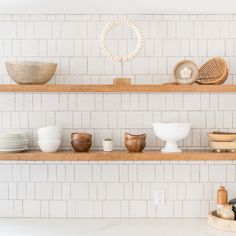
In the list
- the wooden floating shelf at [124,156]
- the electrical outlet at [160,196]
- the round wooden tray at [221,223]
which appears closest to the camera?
the round wooden tray at [221,223]

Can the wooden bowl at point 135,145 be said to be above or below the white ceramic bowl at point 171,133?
below

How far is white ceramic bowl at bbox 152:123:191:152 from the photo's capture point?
242 cm

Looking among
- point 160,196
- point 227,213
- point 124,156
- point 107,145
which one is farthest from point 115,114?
point 227,213

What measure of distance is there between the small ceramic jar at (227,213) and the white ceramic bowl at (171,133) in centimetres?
43

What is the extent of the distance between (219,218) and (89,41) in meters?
1.37

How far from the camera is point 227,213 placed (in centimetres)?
231

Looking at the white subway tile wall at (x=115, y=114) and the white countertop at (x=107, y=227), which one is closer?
the white countertop at (x=107, y=227)

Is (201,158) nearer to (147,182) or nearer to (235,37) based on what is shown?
(147,182)

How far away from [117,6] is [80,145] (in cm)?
89

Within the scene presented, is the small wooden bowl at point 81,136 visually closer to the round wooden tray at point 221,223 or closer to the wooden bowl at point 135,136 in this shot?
the wooden bowl at point 135,136

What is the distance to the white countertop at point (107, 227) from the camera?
2299 millimetres

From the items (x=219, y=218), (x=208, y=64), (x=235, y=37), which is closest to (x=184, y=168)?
(x=219, y=218)

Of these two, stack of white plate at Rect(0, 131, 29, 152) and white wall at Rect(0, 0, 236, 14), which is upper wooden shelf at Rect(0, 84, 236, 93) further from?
white wall at Rect(0, 0, 236, 14)

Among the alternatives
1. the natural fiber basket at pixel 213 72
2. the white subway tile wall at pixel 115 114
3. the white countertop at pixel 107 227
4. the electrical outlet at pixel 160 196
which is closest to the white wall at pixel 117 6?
the white subway tile wall at pixel 115 114
